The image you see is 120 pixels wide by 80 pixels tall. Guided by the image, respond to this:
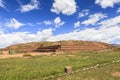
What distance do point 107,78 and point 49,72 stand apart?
10456 millimetres

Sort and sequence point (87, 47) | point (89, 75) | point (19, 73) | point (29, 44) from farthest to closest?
point (29, 44) → point (87, 47) → point (19, 73) → point (89, 75)

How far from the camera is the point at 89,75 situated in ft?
101

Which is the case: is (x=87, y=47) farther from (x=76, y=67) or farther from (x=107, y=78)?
(x=107, y=78)

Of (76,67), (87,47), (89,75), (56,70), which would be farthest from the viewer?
(87,47)

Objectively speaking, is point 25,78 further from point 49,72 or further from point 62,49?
point 62,49

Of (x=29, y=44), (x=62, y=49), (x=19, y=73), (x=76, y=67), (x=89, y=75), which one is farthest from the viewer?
(x=29, y=44)

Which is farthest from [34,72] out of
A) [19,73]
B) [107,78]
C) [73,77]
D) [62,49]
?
[62,49]

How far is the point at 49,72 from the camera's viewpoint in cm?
3472

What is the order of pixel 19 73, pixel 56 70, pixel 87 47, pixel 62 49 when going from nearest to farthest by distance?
pixel 19 73, pixel 56 70, pixel 62 49, pixel 87 47

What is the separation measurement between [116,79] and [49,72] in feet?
37.8

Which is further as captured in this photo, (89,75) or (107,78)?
(89,75)

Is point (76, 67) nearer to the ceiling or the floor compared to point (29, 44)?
nearer to the floor

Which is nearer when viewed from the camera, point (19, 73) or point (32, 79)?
point (32, 79)

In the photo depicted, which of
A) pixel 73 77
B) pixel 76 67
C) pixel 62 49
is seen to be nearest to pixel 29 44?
pixel 62 49
